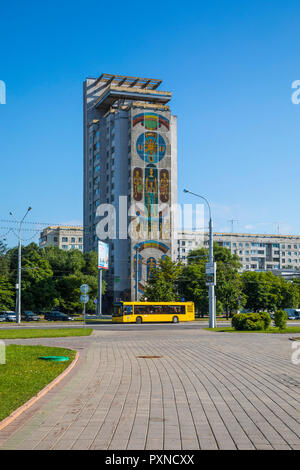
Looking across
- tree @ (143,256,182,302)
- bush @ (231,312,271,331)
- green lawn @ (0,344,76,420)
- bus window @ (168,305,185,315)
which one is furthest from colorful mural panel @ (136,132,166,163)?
green lawn @ (0,344,76,420)

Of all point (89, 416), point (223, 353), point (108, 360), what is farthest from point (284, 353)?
point (89, 416)

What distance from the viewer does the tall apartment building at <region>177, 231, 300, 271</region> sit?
500ft

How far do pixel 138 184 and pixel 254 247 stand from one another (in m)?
71.1

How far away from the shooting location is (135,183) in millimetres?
92188

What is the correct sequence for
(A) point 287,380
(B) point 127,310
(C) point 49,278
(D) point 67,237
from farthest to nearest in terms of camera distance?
(D) point 67,237 < (C) point 49,278 < (B) point 127,310 < (A) point 287,380

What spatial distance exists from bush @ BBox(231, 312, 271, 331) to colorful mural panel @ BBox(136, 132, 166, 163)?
62045 millimetres

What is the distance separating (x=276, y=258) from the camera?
156 m

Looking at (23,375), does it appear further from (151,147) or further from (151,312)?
(151,147)

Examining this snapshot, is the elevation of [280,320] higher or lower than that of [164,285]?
lower

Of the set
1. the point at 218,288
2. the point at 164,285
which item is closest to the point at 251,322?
the point at 218,288

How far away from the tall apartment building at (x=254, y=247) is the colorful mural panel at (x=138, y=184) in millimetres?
60391

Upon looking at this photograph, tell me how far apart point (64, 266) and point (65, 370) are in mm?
69586
